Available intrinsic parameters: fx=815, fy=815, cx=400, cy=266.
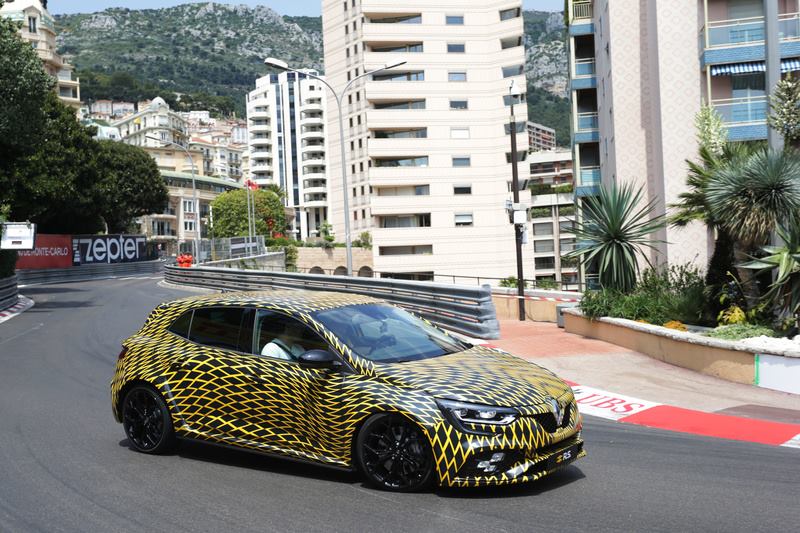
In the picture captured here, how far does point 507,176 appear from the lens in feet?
235

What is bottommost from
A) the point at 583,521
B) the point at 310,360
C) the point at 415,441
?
the point at 583,521

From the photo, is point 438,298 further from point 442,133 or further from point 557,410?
point 442,133

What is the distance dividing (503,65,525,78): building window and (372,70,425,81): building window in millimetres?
7339

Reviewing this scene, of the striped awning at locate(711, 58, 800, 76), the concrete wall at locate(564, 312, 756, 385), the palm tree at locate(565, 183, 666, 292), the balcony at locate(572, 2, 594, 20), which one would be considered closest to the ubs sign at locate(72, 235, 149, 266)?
the balcony at locate(572, 2, 594, 20)

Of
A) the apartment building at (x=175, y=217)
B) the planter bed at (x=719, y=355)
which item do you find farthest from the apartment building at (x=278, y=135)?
the planter bed at (x=719, y=355)

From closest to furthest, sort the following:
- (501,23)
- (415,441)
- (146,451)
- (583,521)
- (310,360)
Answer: (583,521), (415,441), (310,360), (146,451), (501,23)

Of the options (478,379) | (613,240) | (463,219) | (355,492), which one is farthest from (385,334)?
(463,219)

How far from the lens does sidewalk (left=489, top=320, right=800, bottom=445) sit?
29.3 feet

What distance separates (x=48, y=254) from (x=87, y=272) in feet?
9.48

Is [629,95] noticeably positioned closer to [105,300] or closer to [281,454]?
[105,300]

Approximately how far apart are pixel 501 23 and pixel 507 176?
13297 mm

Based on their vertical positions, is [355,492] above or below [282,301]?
below

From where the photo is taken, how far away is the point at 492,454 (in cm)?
579

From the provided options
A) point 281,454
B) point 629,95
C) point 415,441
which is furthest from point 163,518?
point 629,95
